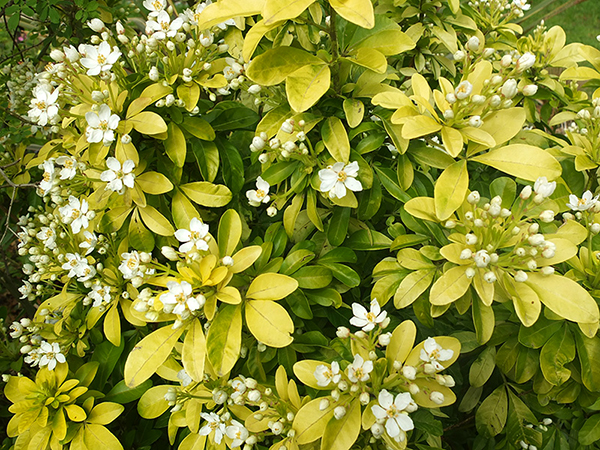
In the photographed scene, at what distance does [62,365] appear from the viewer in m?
1.89

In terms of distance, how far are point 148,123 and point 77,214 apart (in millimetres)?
483

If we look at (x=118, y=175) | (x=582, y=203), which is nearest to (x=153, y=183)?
(x=118, y=175)

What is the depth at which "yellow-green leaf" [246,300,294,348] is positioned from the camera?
4.33 ft

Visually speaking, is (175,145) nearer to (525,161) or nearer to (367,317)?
(367,317)

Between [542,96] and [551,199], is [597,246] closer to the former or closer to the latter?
[551,199]

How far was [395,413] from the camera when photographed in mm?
1252

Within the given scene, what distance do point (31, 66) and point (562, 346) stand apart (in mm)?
3392

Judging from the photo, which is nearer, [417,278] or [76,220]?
[417,278]

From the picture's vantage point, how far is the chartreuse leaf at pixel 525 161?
136 cm

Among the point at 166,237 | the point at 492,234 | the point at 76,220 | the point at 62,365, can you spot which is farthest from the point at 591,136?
the point at 62,365

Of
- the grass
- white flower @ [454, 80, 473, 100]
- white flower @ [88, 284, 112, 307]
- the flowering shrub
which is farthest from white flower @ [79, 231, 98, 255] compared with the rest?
the grass

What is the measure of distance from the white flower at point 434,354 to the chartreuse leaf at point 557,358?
1.48 ft

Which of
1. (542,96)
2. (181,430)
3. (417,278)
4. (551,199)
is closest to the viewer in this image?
(417,278)

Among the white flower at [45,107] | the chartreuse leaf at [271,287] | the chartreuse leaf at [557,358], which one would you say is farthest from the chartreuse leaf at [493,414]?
the white flower at [45,107]
